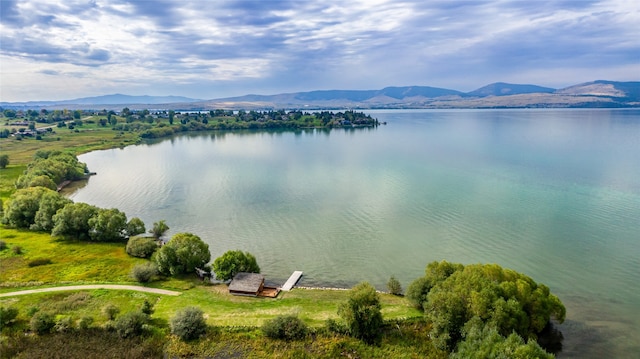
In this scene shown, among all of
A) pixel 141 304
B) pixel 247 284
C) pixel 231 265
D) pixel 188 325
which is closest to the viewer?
pixel 188 325

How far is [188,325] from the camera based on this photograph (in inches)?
1204

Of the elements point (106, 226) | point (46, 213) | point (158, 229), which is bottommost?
point (158, 229)

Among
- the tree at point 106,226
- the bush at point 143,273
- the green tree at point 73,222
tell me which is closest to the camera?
the bush at point 143,273

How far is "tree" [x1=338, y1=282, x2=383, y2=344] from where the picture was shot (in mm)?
30109

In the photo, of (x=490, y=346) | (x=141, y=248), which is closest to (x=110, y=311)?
(x=141, y=248)

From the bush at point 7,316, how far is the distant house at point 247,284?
712 inches

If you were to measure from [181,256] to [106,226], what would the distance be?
17.6 meters

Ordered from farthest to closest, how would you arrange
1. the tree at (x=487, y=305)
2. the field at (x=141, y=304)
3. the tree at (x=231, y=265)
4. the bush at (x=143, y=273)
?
the bush at (x=143, y=273)
the tree at (x=231, y=265)
the field at (x=141, y=304)
the tree at (x=487, y=305)

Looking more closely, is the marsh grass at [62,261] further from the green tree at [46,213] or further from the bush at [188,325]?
the bush at [188,325]

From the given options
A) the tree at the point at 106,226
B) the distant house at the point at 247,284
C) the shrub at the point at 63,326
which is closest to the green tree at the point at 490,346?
the distant house at the point at 247,284

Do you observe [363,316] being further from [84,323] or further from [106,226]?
[106,226]

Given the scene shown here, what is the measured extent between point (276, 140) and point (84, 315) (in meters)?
143

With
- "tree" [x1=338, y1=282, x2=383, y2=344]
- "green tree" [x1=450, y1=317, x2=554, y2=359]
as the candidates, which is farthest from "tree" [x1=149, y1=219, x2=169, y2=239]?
"green tree" [x1=450, y1=317, x2=554, y2=359]

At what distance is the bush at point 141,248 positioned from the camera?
154 feet
